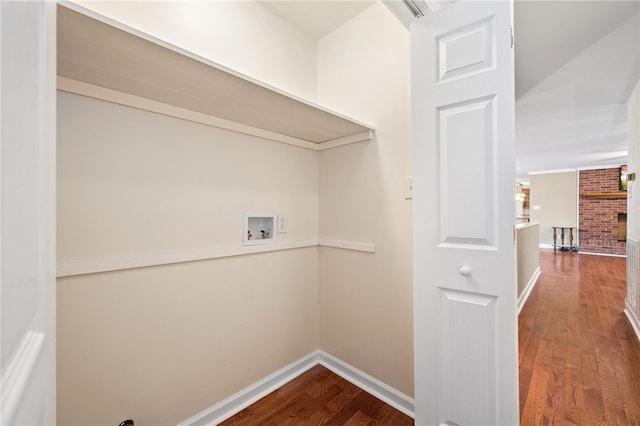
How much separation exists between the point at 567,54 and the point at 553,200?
8.38 metres

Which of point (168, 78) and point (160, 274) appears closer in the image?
point (168, 78)

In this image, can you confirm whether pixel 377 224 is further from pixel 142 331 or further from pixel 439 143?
pixel 142 331

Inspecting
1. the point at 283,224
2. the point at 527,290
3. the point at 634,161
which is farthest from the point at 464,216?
the point at 527,290

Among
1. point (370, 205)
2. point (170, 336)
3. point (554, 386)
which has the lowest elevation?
point (554, 386)

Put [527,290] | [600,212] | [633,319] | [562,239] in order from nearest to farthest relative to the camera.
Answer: [633,319]
[527,290]
[600,212]
[562,239]

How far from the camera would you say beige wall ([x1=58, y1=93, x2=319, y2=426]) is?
1.21m

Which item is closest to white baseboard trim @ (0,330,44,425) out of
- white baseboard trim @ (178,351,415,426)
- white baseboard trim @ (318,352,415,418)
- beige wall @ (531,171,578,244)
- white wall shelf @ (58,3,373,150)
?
white wall shelf @ (58,3,373,150)

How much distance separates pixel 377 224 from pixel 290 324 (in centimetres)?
103

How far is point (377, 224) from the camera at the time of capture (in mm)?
1909

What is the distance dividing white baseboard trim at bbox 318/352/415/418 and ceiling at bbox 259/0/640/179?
2579 millimetres

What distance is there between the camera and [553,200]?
8539mm

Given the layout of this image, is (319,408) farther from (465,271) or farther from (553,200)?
(553,200)

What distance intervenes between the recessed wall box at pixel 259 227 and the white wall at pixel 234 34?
3.24 ft

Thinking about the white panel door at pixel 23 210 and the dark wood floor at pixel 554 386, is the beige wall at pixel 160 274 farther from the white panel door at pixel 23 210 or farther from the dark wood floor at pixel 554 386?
the white panel door at pixel 23 210
